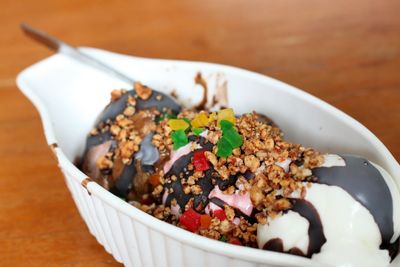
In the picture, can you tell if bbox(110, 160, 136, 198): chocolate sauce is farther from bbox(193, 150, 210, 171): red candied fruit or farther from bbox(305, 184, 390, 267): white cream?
bbox(305, 184, 390, 267): white cream

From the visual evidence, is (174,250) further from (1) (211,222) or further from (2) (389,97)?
(2) (389,97)

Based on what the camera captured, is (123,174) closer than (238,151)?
No

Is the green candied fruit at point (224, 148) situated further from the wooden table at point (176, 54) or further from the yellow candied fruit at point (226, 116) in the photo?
the wooden table at point (176, 54)

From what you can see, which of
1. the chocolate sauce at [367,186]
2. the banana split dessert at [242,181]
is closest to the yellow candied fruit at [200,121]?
the banana split dessert at [242,181]

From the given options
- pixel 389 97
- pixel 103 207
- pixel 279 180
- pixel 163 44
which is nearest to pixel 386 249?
pixel 279 180

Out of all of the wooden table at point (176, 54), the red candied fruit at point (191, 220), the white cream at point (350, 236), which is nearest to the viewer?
the white cream at point (350, 236)

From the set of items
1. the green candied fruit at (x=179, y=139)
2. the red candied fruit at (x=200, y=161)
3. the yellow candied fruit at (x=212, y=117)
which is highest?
the yellow candied fruit at (x=212, y=117)

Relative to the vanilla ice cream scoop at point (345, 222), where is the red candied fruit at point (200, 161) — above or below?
above

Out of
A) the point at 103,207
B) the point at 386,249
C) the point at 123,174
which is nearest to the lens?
the point at 386,249

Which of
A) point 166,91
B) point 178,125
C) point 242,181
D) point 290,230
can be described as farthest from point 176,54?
point 290,230
